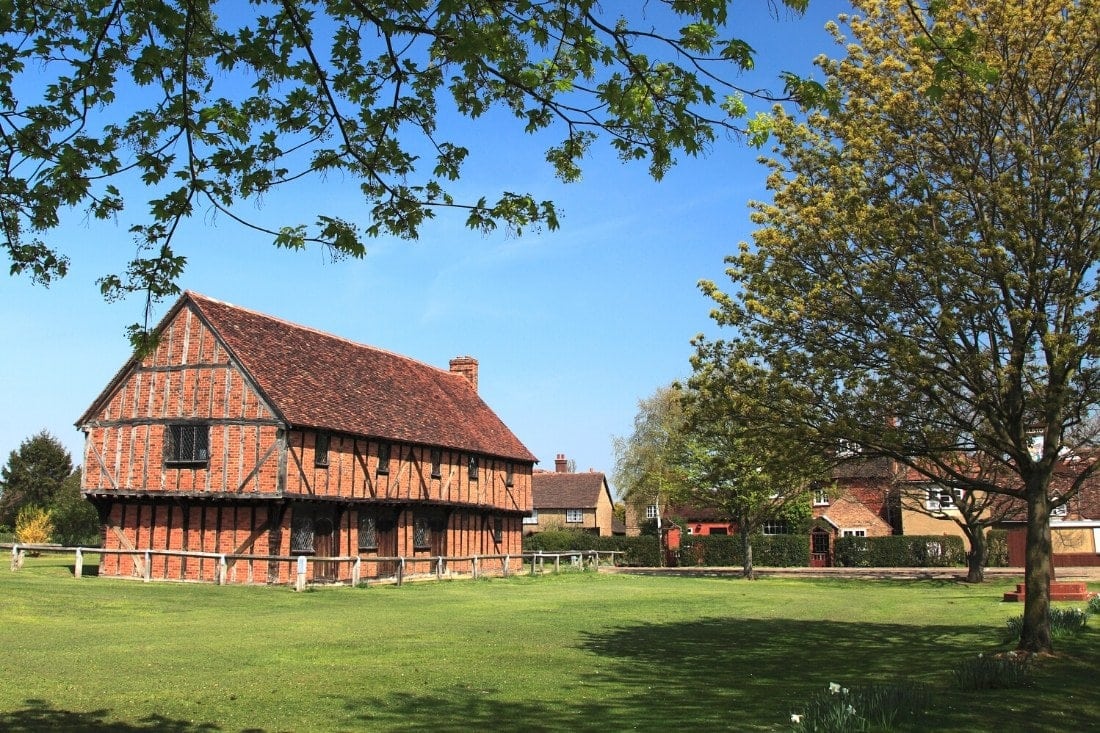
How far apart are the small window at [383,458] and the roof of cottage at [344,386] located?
0.49 m

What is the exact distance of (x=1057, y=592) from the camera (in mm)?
22359

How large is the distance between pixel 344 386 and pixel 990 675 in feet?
88.5

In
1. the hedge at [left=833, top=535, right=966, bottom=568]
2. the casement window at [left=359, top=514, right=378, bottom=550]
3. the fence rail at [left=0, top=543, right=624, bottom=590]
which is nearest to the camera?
the fence rail at [left=0, top=543, right=624, bottom=590]

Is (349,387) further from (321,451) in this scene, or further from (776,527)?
(776,527)

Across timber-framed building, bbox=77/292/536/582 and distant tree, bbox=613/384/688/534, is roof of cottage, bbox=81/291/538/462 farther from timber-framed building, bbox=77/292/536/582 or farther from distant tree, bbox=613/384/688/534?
distant tree, bbox=613/384/688/534

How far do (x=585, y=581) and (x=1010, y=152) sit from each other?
25.9 m

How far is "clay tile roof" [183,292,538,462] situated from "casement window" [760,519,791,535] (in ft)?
72.2

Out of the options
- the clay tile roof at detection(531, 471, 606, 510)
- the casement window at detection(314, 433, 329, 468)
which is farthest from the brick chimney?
the clay tile roof at detection(531, 471, 606, 510)

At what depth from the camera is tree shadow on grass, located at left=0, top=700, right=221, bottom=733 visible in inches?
299

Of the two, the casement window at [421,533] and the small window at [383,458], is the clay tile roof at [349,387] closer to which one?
the small window at [383,458]

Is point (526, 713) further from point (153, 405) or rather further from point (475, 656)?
point (153, 405)

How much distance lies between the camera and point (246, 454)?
28.3 meters

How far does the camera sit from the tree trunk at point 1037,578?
12.3 metres

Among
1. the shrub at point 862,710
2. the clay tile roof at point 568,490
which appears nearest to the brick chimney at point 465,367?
the clay tile roof at point 568,490
